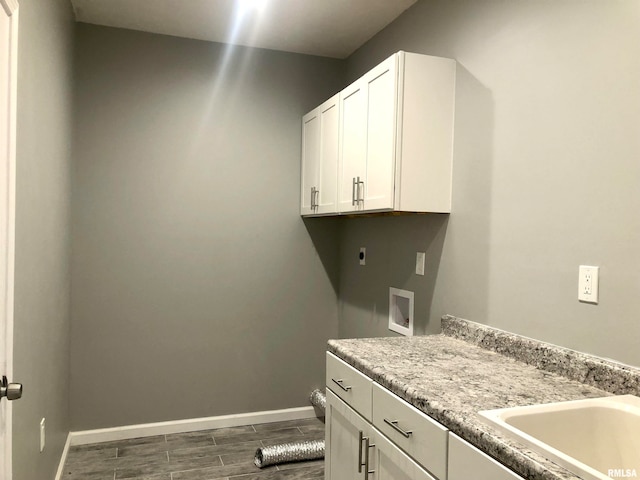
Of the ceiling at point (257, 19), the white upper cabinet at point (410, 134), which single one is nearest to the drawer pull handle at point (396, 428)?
the white upper cabinet at point (410, 134)

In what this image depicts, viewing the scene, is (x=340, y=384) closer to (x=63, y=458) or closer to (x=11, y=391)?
(x=11, y=391)

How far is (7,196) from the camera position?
154 cm

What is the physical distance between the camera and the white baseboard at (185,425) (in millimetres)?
3152

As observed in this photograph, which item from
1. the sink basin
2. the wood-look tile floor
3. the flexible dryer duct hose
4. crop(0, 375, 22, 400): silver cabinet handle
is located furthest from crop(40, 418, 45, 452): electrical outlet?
the sink basin

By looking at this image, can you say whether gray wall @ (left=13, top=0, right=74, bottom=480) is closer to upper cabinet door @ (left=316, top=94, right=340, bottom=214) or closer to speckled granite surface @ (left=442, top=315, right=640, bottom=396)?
upper cabinet door @ (left=316, top=94, right=340, bottom=214)

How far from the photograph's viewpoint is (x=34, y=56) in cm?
187

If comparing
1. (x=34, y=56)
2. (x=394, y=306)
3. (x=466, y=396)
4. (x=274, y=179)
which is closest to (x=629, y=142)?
(x=466, y=396)

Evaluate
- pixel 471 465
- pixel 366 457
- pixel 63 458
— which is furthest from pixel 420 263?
pixel 63 458

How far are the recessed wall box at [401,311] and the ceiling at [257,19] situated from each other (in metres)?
1.63

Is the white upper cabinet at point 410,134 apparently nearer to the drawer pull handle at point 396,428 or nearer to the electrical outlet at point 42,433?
the drawer pull handle at point 396,428

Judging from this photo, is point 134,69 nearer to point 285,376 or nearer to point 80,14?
point 80,14

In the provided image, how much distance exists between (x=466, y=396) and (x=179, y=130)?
102 inches

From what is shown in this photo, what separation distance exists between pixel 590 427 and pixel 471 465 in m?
0.40

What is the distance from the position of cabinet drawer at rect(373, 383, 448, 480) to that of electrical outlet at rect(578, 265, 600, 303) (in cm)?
70
